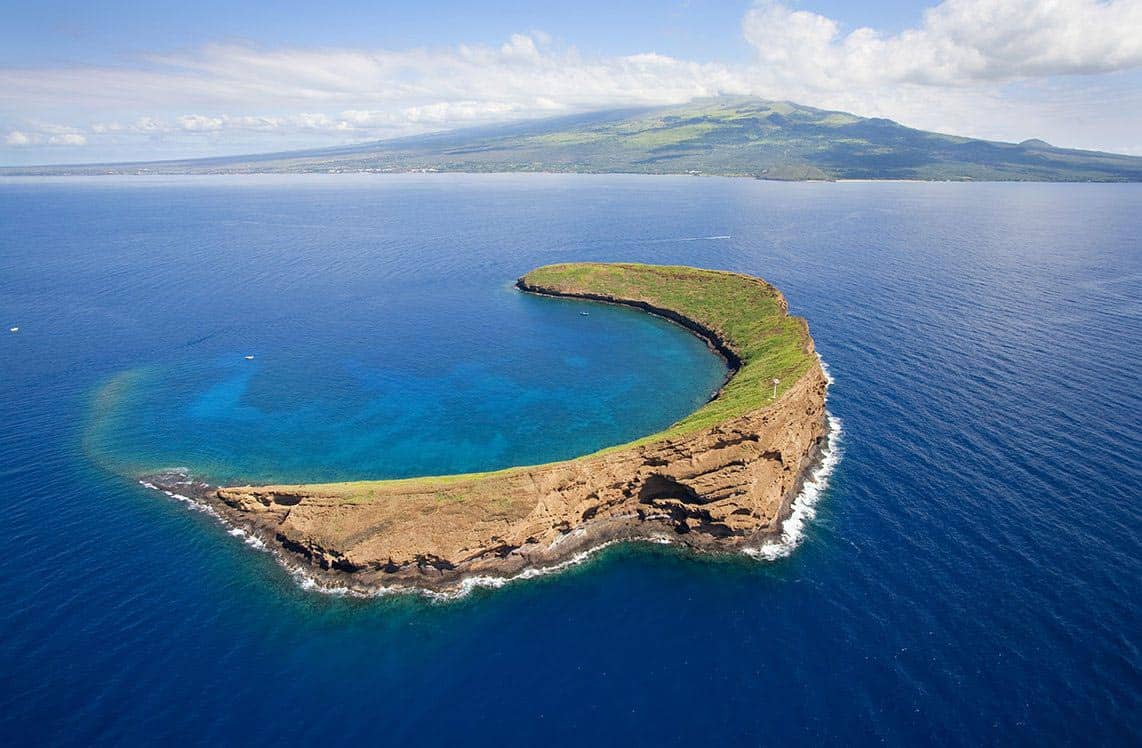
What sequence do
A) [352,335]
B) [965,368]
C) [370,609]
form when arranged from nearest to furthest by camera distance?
[370,609], [965,368], [352,335]

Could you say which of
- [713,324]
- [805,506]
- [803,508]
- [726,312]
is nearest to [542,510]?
[803,508]

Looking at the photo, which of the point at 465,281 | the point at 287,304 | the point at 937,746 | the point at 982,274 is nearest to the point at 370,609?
the point at 937,746

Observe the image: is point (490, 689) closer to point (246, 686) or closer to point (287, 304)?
point (246, 686)

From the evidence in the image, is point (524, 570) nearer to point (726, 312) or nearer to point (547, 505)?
point (547, 505)

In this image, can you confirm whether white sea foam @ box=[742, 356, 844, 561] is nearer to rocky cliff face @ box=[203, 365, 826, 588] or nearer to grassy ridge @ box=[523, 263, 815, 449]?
rocky cliff face @ box=[203, 365, 826, 588]

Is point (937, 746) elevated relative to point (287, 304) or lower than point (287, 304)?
elevated

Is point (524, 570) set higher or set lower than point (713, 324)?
lower

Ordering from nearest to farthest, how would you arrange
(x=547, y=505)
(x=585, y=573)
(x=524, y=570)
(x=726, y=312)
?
1. (x=585, y=573)
2. (x=524, y=570)
3. (x=547, y=505)
4. (x=726, y=312)

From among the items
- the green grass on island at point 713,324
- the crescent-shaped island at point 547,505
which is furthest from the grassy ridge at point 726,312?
the crescent-shaped island at point 547,505
